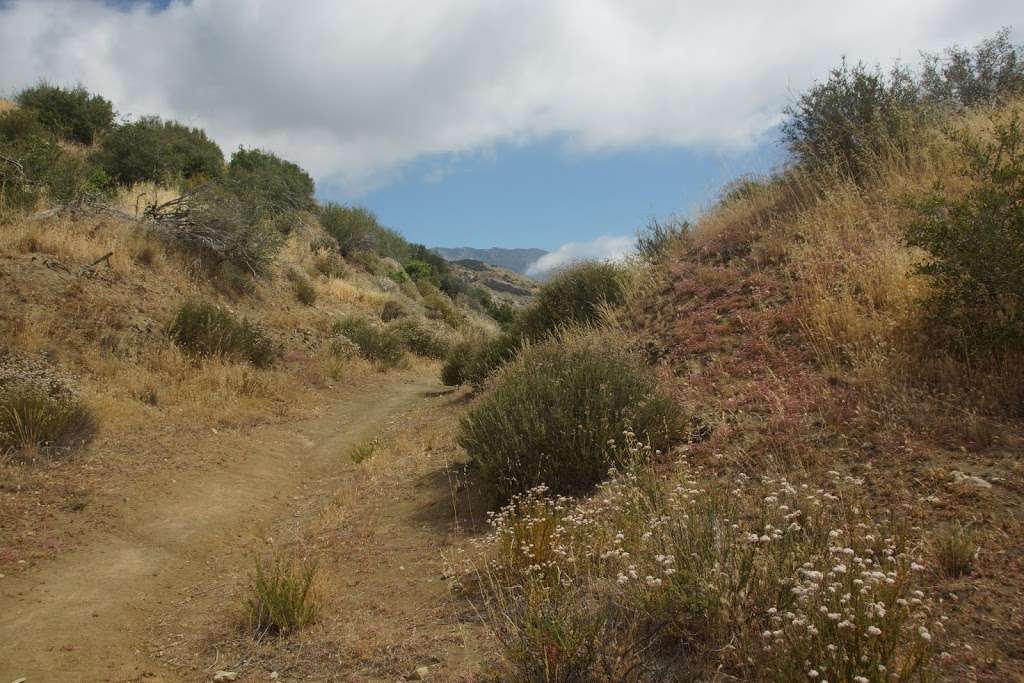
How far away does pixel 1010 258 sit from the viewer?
4.90m

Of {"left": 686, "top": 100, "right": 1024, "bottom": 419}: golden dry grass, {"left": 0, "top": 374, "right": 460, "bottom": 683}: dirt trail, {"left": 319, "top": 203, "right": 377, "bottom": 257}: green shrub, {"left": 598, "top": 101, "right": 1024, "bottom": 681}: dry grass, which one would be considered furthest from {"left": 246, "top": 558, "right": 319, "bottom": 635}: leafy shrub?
{"left": 319, "top": 203, "right": 377, "bottom": 257}: green shrub

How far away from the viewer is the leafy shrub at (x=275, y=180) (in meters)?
25.0

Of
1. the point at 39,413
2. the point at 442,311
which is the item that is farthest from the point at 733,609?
the point at 442,311

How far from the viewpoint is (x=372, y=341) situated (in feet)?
55.2

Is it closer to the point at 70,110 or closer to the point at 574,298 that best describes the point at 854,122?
the point at 574,298

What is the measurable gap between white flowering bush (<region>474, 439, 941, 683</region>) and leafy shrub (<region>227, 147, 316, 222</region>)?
21.9m

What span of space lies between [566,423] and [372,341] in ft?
38.5

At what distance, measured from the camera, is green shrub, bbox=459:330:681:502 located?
576 cm

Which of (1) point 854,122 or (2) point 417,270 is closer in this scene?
(1) point 854,122

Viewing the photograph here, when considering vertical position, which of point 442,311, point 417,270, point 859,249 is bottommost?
point 859,249

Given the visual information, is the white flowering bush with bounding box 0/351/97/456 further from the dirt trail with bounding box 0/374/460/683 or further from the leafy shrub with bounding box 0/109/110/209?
the leafy shrub with bounding box 0/109/110/209

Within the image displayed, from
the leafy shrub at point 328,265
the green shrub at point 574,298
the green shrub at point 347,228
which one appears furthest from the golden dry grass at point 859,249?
the green shrub at point 347,228

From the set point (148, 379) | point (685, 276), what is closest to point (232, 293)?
point (148, 379)

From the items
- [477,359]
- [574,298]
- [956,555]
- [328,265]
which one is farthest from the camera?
[328,265]
